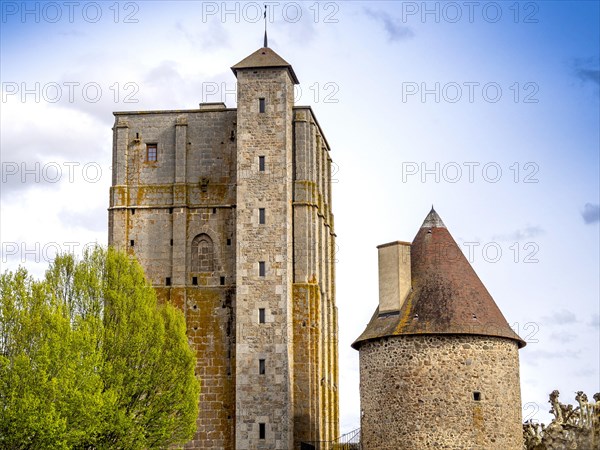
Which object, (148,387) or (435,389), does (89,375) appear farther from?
(435,389)

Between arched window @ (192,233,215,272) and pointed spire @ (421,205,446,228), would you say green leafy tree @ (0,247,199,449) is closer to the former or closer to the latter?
arched window @ (192,233,215,272)

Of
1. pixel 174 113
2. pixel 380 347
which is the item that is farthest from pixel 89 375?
pixel 174 113

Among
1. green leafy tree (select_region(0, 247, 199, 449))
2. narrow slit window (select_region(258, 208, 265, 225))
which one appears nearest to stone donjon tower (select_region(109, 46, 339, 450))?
narrow slit window (select_region(258, 208, 265, 225))

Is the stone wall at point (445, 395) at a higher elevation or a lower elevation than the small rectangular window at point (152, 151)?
lower

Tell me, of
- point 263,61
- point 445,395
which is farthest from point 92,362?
point 263,61

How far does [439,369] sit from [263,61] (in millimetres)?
17470

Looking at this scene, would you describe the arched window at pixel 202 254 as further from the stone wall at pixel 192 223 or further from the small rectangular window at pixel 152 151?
the small rectangular window at pixel 152 151

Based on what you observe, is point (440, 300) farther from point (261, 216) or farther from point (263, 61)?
point (263, 61)

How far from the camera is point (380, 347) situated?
4562 cm

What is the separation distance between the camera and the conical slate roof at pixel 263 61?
55625mm

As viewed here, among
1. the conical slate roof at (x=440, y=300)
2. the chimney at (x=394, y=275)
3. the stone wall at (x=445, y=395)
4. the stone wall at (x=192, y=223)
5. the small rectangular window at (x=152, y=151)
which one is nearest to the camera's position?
the stone wall at (x=445, y=395)

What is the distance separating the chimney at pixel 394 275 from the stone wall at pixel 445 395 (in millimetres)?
1718

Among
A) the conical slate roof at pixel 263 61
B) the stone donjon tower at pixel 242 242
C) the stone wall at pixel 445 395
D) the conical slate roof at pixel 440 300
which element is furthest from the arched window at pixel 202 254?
the stone wall at pixel 445 395

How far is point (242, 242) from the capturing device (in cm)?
5422
